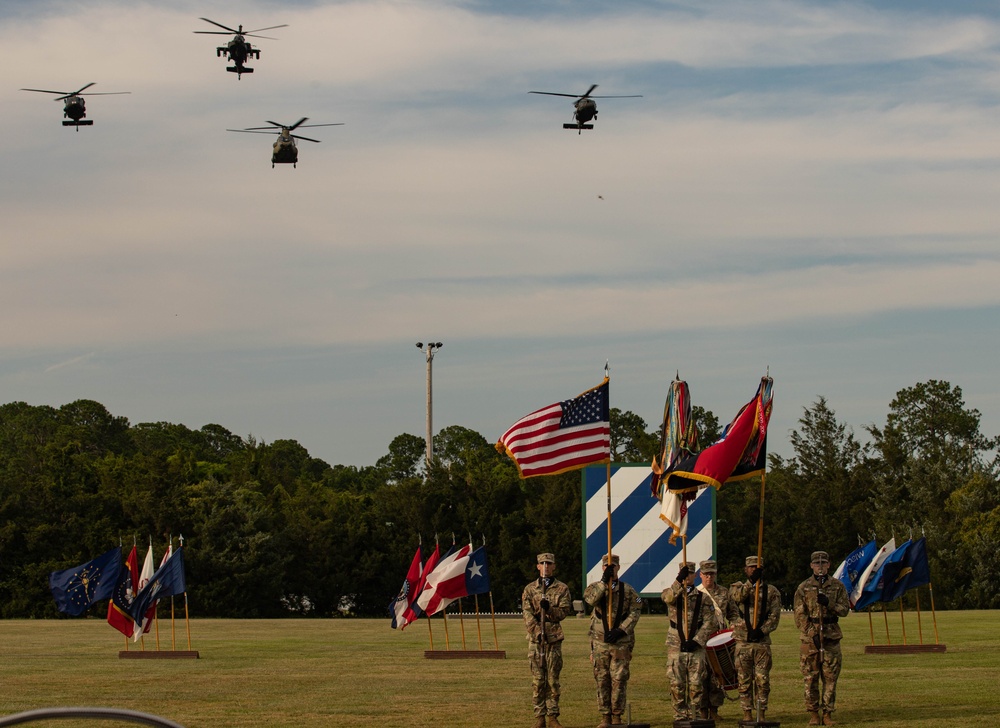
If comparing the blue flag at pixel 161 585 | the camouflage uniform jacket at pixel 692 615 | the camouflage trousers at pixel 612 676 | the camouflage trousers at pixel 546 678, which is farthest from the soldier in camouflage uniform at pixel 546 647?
the blue flag at pixel 161 585

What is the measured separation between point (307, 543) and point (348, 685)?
5157cm

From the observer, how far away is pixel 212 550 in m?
70.1

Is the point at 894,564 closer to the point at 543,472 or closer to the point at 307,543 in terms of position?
the point at 543,472

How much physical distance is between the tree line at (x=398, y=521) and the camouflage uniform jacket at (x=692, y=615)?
52967mm

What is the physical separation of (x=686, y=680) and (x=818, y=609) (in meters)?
2.00

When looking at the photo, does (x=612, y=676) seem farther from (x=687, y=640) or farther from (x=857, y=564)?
(x=857, y=564)

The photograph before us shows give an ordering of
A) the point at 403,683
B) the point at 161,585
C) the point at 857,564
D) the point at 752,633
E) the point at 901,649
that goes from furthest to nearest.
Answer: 1. the point at 901,649
2. the point at 161,585
3. the point at 857,564
4. the point at 403,683
5. the point at 752,633

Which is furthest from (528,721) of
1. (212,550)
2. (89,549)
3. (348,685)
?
(89,549)

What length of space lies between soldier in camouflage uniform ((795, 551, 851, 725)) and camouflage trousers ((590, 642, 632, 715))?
7.39ft

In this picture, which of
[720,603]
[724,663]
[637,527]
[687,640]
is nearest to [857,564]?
[637,527]

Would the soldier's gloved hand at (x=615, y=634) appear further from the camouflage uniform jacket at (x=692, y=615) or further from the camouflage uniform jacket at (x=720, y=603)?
the camouflage uniform jacket at (x=720, y=603)

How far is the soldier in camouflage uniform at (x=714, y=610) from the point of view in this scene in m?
17.0

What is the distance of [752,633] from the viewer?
17.4 metres

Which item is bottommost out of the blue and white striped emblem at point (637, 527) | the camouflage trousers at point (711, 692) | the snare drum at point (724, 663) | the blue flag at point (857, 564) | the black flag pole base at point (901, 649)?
the black flag pole base at point (901, 649)
